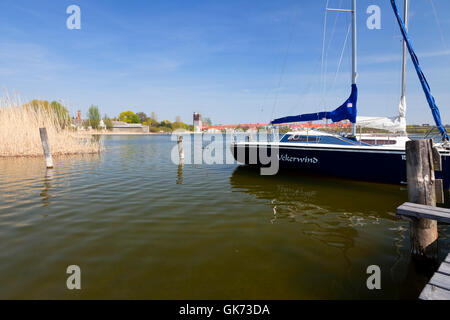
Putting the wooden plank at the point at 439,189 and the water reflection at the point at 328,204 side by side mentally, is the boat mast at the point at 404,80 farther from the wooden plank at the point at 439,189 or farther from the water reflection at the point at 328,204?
the wooden plank at the point at 439,189

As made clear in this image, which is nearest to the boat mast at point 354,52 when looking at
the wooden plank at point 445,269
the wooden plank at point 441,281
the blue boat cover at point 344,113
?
the blue boat cover at point 344,113

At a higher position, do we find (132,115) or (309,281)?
(132,115)

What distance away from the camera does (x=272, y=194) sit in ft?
24.8

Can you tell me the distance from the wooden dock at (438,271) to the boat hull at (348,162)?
4.75 m

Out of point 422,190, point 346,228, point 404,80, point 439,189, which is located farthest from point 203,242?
point 404,80

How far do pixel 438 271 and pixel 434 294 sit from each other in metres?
0.48

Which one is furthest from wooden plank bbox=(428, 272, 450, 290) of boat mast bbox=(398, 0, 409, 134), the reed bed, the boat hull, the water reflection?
the reed bed

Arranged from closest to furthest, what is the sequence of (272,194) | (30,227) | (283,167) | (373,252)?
1. (373,252)
2. (30,227)
3. (272,194)
4. (283,167)

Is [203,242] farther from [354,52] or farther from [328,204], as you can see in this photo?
[354,52]

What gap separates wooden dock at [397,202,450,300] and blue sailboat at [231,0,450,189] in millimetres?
4767

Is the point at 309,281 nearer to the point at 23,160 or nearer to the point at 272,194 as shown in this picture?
the point at 272,194

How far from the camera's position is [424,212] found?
3.44 meters

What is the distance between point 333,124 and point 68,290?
34.6 feet
